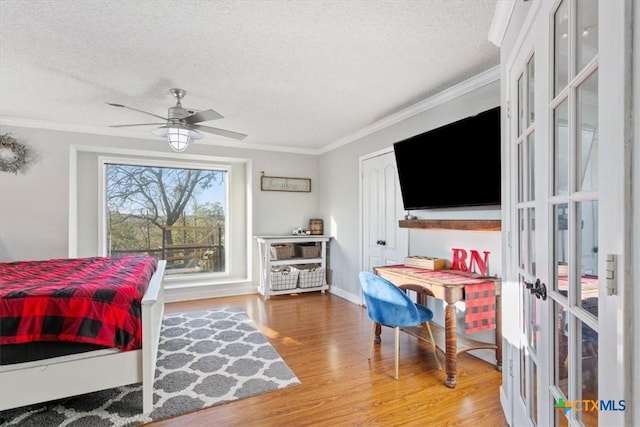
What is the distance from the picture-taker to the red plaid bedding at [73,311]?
70.6 inches

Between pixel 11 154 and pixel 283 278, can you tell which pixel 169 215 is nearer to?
pixel 11 154

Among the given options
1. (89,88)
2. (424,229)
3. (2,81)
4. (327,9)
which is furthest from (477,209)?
(2,81)

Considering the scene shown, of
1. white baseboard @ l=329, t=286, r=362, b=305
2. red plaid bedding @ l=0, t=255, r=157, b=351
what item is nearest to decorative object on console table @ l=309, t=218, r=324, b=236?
white baseboard @ l=329, t=286, r=362, b=305

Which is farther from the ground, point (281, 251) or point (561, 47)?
point (561, 47)

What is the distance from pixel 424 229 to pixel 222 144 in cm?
335

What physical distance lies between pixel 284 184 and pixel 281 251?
3.82 feet

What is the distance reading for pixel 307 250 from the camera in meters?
5.11

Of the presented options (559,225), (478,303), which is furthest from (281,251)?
(559,225)

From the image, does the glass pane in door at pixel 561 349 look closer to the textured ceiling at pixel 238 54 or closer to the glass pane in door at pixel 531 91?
the glass pane in door at pixel 531 91

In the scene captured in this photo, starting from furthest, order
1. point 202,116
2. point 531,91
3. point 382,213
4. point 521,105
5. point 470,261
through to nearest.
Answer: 1. point 382,213
2. point 470,261
3. point 202,116
4. point 521,105
5. point 531,91

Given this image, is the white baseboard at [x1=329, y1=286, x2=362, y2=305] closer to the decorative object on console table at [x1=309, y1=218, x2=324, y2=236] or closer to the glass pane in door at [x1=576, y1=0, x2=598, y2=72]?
the decorative object on console table at [x1=309, y1=218, x2=324, y2=236]

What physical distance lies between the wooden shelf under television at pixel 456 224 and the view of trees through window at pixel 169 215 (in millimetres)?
3212

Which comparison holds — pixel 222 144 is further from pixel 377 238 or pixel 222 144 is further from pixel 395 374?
pixel 395 374

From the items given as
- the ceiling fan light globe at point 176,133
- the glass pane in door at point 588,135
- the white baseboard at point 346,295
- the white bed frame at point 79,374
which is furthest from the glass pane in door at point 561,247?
the white baseboard at point 346,295
